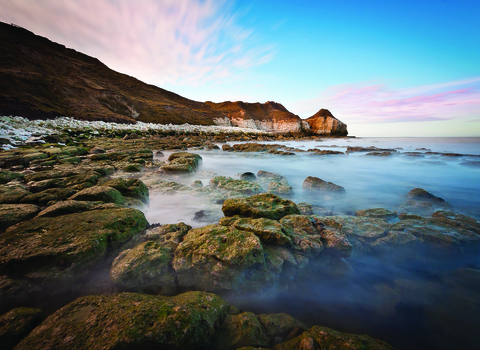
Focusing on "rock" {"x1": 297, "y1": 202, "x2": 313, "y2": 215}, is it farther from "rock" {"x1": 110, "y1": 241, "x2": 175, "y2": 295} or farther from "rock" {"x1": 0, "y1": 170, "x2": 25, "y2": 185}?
"rock" {"x1": 0, "y1": 170, "x2": 25, "y2": 185}

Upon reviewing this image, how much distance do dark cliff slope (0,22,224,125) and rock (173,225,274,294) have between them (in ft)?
84.7

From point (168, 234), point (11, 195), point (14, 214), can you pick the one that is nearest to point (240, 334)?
point (168, 234)

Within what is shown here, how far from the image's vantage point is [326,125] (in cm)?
7100

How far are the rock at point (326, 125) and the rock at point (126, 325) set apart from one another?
256ft

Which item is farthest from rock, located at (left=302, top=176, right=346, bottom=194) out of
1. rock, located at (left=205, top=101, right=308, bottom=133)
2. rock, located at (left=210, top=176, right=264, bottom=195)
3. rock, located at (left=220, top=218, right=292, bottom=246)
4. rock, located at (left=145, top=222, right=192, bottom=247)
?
rock, located at (left=205, top=101, right=308, bottom=133)

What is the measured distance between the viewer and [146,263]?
86.6 inches

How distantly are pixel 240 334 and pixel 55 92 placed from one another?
4131 cm

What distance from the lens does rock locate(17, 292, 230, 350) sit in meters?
1.30

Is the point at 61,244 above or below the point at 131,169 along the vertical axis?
above

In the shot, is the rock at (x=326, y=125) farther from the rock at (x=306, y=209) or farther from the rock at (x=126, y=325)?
the rock at (x=126, y=325)

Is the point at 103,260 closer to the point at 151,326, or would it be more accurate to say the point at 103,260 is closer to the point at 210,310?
the point at 151,326

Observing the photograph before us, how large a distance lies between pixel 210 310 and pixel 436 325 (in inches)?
101

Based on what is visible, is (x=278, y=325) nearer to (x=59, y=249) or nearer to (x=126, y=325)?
(x=126, y=325)

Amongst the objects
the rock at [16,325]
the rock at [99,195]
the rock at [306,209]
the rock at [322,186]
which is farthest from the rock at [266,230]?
the rock at [322,186]
